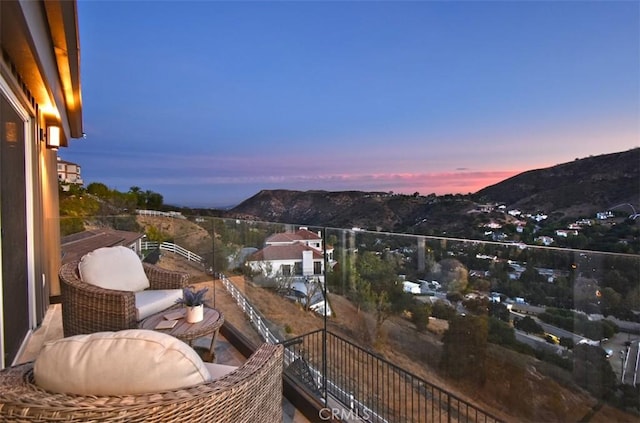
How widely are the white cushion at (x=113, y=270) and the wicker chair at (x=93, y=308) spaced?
0.12 meters

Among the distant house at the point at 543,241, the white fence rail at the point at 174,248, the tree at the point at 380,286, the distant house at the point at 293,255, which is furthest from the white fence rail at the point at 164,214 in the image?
the distant house at the point at 543,241

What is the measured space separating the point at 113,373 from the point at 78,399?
0.09 m

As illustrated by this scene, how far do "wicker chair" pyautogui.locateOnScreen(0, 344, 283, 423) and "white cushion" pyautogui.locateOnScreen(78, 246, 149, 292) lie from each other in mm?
2096

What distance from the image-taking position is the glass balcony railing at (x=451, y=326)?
1565mm

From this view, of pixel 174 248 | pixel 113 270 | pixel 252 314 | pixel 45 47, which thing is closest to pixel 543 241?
pixel 252 314

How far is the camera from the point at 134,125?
12367mm

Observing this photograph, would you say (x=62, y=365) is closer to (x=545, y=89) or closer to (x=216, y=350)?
Result: (x=216, y=350)

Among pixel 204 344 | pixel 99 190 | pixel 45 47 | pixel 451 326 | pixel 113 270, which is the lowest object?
pixel 204 344

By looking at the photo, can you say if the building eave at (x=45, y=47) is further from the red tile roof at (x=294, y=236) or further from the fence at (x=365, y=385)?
the fence at (x=365, y=385)

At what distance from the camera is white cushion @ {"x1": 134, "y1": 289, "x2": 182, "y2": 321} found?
295 centimetres

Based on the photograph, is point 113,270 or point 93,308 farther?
point 113,270

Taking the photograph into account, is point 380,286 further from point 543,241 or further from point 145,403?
point 145,403

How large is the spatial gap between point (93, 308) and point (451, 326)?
2494 millimetres

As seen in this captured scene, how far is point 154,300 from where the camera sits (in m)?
3.11
